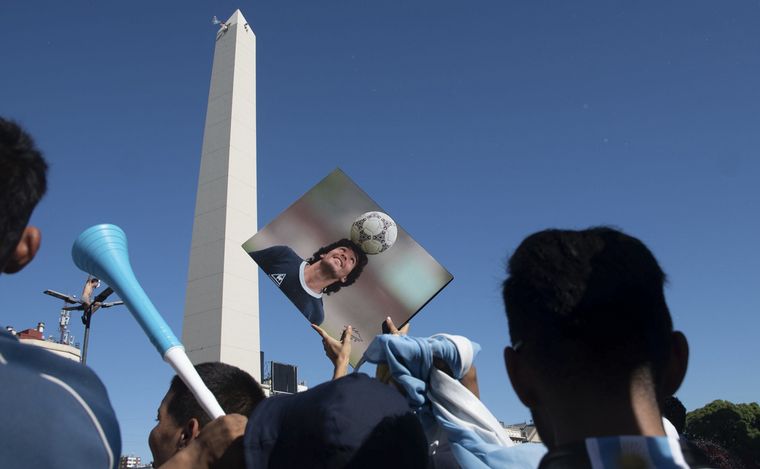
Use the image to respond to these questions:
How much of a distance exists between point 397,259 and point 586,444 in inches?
109

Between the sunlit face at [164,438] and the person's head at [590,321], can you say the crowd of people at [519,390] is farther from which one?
the sunlit face at [164,438]

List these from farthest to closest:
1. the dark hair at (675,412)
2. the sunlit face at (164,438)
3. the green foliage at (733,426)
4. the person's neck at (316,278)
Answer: the green foliage at (733,426) < the dark hair at (675,412) < the person's neck at (316,278) < the sunlit face at (164,438)

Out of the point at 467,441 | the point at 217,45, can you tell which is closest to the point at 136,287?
the point at 467,441

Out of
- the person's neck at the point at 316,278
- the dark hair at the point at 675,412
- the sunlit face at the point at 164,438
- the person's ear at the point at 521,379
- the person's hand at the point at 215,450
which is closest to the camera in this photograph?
the person's ear at the point at 521,379

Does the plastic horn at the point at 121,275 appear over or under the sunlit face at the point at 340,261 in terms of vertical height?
under

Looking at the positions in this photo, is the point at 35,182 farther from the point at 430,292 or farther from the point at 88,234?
the point at 430,292

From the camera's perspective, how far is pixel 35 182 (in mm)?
1268

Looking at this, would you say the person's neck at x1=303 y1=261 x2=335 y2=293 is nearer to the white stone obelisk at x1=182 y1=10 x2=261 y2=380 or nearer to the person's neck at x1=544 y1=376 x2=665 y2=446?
the person's neck at x1=544 y1=376 x2=665 y2=446

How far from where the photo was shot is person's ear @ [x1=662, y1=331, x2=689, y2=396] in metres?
1.27

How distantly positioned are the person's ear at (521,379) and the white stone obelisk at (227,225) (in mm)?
10862

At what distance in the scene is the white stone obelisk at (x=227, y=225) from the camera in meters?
12.5

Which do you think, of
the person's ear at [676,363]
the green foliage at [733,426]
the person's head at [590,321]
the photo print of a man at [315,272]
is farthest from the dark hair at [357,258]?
the green foliage at [733,426]

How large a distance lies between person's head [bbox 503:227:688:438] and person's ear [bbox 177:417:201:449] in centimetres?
95

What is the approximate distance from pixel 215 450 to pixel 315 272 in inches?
101
